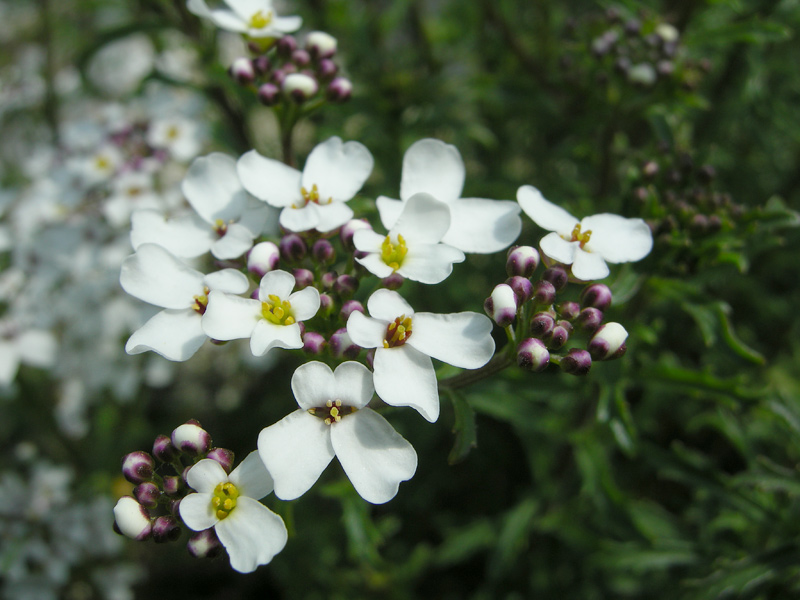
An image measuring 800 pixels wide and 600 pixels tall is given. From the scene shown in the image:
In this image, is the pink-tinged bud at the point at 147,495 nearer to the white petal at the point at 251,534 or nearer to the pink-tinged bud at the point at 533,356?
the white petal at the point at 251,534

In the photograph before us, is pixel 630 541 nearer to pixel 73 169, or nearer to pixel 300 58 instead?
pixel 300 58

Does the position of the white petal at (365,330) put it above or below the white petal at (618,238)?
below

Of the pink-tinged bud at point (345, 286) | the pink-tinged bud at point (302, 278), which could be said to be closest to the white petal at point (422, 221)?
the pink-tinged bud at point (345, 286)

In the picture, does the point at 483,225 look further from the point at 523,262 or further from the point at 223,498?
the point at 223,498

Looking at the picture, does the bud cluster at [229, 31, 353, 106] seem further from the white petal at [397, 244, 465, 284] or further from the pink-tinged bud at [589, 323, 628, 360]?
the pink-tinged bud at [589, 323, 628, 360]

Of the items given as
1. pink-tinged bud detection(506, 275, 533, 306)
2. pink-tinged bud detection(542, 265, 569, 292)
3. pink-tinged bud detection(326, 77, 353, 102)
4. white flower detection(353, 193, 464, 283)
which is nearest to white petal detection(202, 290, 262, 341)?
white flower detection(353, 193, 464, 283)

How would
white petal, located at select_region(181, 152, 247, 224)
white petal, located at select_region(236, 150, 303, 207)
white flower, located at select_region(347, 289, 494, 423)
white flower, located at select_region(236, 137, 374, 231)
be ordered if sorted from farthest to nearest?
1. white petal, located at select_region(181, 152, 247, 224)
2. white petal, located at select_region(236, 150, 303, 207)
3. white flower, located at select_region(236, 137, 374, 231)
4. white flower, located at select_region(347, 289, 494, 423)
